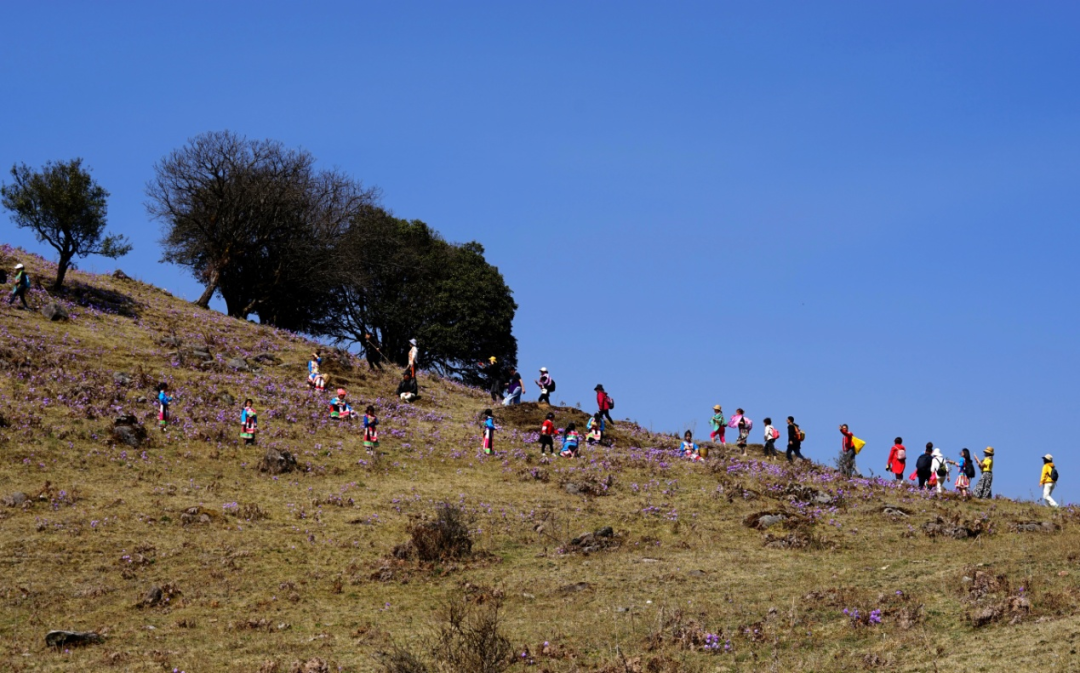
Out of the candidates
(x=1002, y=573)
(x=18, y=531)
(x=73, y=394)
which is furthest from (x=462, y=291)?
(x=1002, y=573)

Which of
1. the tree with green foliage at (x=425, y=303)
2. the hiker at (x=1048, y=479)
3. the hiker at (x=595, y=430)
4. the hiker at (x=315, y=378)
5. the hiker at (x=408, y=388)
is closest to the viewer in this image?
the hiker at (x=1048, y=479)

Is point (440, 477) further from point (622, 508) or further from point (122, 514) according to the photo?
point (122, 514)

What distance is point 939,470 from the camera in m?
34.3

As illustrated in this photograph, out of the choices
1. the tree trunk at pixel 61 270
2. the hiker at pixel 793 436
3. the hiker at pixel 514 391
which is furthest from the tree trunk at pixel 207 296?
the hiker at pixel 793 436

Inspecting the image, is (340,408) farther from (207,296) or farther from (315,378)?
(207,296)

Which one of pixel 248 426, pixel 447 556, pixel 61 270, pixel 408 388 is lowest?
pixel 447 556

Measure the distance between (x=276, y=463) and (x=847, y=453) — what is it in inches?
764

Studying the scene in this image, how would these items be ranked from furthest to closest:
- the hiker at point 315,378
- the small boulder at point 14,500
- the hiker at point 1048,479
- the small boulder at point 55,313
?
the small boulder at point 55,313 < the hiker at point 315,378 < the hiker at point 1048,479 < the small boulder at point 14,500

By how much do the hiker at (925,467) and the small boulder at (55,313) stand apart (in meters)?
37.1

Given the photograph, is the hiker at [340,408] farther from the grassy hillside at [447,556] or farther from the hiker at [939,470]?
the hiker at [939,470]

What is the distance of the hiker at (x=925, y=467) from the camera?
1357 inches

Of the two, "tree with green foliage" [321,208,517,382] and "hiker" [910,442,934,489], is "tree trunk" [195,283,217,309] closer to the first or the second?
"tree with green foliage" [321,208,517,382]

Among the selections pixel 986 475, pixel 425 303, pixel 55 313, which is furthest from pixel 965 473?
pixel 425 303

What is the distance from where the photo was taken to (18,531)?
2533 centimetres
